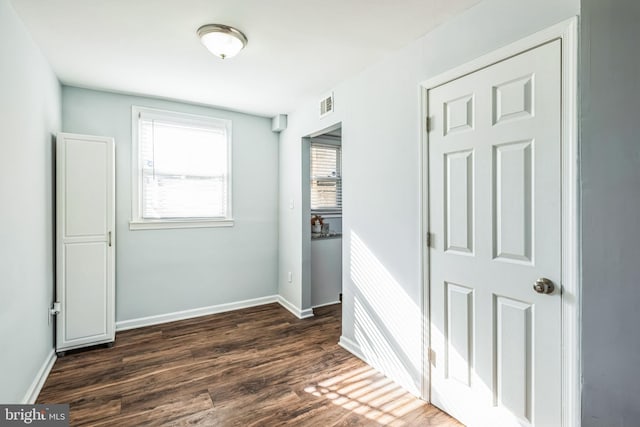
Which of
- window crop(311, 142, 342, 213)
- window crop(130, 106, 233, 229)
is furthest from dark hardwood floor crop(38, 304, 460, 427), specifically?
window crop(311, 142, 342, 213)

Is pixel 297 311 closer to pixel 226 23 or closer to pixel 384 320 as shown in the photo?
pixel 384 320

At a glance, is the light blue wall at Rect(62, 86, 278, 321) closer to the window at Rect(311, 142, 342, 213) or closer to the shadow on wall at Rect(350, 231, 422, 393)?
the window at Rect(311, 142, 342, 213)

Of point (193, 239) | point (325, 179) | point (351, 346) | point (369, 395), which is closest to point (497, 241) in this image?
point (369, 395)

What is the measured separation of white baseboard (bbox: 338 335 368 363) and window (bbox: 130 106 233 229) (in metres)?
1.96

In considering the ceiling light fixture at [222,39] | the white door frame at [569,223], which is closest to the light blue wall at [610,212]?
the white door frame at [569,223]

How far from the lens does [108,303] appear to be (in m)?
2.85

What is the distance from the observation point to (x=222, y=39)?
204 cm

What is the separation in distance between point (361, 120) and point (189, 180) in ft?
7.02

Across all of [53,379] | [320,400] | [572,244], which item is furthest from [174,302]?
[572,244]

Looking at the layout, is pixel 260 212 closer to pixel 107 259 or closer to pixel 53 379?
pixel 107 259

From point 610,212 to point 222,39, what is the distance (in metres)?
2.20

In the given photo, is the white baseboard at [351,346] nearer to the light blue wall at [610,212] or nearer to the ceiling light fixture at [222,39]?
the light blue wall at [610,212]

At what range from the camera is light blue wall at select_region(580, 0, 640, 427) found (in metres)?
0.66

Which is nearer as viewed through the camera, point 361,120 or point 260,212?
point 361,120
